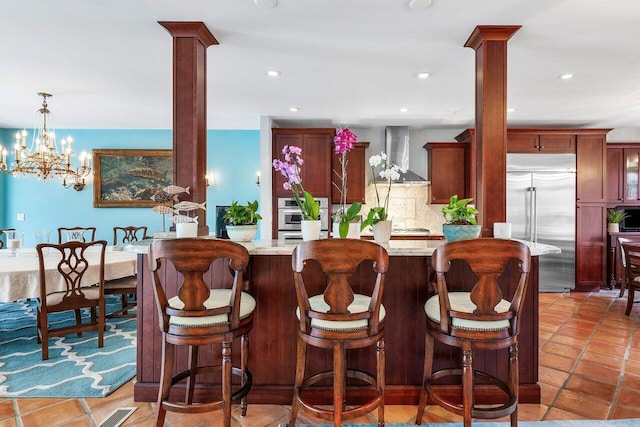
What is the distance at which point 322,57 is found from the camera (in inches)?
117

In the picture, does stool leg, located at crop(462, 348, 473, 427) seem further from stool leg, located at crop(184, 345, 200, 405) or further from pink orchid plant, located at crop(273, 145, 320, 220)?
stool leg, located at crop(184, 345, 200, 405)

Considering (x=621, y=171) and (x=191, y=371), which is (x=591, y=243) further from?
(x=191, y=371)

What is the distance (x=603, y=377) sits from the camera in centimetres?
248

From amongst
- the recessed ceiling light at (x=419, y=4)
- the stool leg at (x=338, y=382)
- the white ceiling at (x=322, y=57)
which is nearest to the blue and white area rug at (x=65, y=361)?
the stool leg at (x=338, y=382)

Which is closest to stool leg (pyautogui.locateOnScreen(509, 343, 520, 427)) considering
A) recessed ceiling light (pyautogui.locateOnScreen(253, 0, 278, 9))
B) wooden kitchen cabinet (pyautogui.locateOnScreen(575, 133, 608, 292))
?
recessed ceiling light (pyautogui.locateOnScreen(253, 0, 278, 9))

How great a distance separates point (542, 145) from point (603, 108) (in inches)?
30.9

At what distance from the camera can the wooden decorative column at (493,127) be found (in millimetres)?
2354

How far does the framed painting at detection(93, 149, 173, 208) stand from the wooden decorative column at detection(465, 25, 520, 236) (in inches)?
190

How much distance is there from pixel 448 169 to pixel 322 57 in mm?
3164

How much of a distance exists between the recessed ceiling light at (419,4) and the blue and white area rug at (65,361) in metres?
3.08

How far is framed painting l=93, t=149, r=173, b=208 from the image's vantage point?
18.6 feet

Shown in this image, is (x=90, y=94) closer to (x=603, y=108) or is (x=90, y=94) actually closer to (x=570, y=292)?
(x=603, y=108)

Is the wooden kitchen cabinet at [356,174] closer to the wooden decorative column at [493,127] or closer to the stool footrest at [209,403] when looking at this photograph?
the wooden decorative column at [493,127]

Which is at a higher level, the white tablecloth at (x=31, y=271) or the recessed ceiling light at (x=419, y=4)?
the recessed ceiling light at (x=419, y=4)
